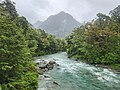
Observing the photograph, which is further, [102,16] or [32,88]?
[102,16]

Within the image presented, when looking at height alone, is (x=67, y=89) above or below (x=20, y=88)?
Result: below

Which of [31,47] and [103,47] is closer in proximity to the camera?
[31,47]

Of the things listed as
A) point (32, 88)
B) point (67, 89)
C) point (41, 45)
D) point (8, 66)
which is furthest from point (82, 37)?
point (8, 66)

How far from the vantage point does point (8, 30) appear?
1916cm

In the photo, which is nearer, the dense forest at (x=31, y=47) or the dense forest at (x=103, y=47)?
the dense forest at (x=31, y=47)

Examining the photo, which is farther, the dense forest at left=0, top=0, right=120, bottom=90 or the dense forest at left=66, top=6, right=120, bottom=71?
the dense forest at left=66, top=6, right=120, bottom=71

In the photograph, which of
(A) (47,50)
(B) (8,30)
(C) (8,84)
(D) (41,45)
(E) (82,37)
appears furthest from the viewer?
(A) (47,50)

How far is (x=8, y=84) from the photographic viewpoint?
16.3m

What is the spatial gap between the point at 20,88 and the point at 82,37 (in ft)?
176

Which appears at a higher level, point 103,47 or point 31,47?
point 31,47

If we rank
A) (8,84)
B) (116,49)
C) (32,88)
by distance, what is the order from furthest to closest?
(116,49)
(32,88)
(8,84)

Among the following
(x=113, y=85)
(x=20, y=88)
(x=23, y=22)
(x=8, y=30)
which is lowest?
(x=113, y=85)

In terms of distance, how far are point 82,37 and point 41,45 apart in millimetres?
21643

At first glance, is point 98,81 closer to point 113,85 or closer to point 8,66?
point 113,85
